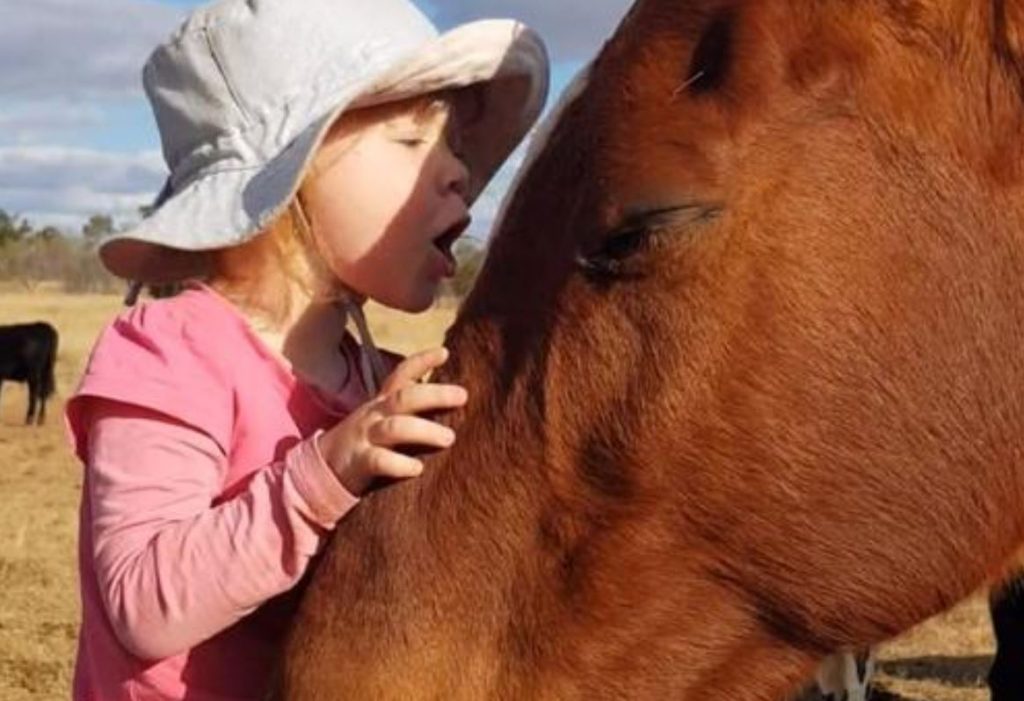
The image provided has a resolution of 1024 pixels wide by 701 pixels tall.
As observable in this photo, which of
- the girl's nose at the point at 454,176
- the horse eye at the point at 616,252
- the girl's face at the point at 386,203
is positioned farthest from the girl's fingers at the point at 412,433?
the girl's nose at the point at 454,176

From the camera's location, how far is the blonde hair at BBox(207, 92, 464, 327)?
243 cm

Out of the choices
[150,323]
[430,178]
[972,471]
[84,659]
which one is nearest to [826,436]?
[972,471]

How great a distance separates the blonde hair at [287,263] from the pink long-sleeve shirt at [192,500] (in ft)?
0.15

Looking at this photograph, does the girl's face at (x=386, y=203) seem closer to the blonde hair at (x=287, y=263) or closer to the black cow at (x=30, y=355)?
the blonde hair at (x=287, y=263)

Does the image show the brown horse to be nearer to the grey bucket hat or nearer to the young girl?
the young girl

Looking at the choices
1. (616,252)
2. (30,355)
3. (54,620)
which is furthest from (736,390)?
(30,355)

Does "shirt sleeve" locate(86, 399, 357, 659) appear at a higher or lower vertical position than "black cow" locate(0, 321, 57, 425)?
higher

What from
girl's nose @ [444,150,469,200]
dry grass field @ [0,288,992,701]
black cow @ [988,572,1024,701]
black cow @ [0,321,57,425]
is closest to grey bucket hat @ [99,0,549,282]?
girl's nose @ [444,150,469,200]

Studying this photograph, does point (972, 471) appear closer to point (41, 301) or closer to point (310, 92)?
point (310, 92)

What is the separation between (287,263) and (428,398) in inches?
19.5

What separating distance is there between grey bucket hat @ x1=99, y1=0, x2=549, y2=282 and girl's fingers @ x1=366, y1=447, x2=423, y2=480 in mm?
399

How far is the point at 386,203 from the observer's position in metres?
2.42

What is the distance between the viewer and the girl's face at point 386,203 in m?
2.41

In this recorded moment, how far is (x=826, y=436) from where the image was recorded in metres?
1.97
